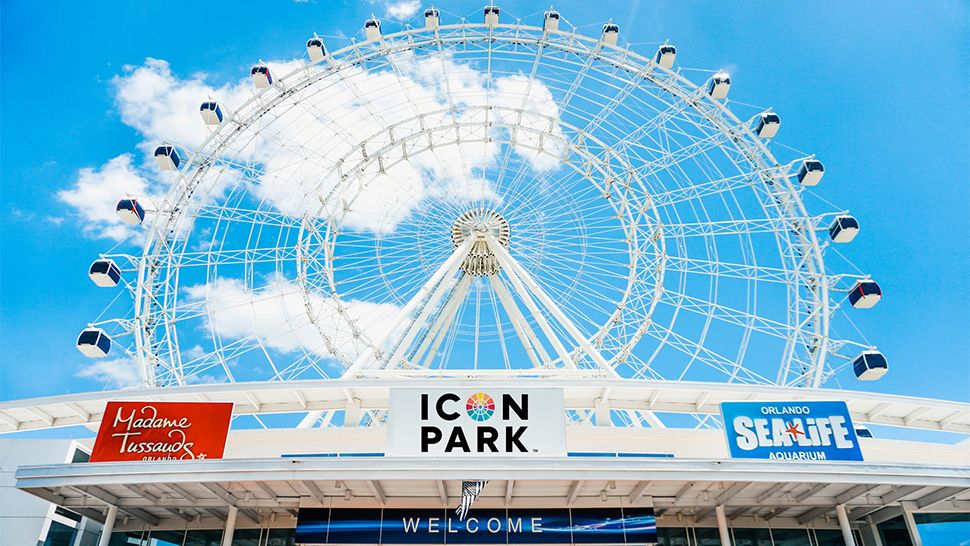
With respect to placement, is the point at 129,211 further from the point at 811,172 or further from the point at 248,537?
the point at 811,172

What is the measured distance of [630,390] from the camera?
56.6ft

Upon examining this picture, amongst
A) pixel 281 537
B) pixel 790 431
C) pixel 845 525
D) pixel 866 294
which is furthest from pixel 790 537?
pixel 866 294

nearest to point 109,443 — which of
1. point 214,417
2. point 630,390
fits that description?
point 214,417

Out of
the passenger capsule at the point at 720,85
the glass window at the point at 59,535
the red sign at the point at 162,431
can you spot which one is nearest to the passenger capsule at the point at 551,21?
the passenger capsule at the point at 720,85

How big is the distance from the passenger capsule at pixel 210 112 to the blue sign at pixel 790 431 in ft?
67.7

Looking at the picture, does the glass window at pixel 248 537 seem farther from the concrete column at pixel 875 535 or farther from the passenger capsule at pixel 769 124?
the passenger capsule at pixel 769 124

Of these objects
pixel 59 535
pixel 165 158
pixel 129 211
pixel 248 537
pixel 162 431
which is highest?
pixel 165 158

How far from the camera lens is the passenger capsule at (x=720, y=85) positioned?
26.4 m

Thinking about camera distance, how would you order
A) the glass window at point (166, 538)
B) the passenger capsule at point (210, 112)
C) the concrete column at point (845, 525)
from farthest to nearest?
the passenger capsule at point (210, 112) < the glass window at point (166, 538) < the concrete column at point (845, 525)

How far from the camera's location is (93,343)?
21484 mm

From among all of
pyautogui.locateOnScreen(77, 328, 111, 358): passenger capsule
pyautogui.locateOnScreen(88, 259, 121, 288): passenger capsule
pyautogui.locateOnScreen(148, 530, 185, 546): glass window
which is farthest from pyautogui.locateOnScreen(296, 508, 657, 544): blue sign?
pyautogui.locateOnScreen(88, 259, 121, 288): passenger capsule

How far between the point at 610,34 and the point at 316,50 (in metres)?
11.7

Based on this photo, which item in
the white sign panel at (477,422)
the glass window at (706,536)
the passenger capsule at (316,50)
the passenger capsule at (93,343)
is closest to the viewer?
the white sign panel at (477,422)

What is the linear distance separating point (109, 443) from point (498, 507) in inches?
327
